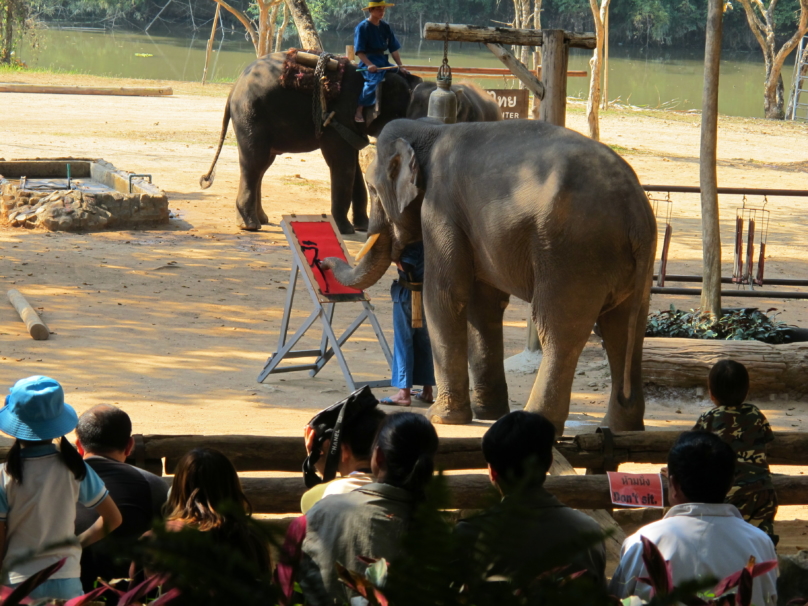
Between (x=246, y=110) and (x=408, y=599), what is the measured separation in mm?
11744

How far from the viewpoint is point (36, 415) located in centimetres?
316

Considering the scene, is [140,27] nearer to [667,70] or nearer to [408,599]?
[667,70]

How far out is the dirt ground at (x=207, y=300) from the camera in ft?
22.2

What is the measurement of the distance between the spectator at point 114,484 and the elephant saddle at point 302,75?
905 cm

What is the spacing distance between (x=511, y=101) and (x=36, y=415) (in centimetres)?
954

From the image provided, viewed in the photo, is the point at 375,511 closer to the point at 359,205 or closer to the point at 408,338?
the point at 408,338

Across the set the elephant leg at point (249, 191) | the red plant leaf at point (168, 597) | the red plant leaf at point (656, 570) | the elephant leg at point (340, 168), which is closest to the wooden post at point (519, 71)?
the elephant leg at point (340, 168)

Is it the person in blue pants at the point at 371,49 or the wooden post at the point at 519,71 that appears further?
the person in blue pants at the point at 371,49

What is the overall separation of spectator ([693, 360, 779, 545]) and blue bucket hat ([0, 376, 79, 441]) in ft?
7.88

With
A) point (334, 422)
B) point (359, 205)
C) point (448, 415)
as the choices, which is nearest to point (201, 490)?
point (334, 422)

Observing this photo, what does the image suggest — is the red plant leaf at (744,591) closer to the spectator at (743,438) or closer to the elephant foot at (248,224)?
the spectator at (743,438)

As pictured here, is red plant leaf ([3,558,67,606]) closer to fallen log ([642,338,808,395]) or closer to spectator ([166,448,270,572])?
spectator ([166,448,270,572])

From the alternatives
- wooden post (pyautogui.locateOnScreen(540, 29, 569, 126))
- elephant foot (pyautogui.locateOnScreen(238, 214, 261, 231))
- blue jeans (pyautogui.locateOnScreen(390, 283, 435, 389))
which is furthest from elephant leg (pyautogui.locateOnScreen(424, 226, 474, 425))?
elephant foot (pyautogui.locateOnScreen(238, 214, 261, 231))

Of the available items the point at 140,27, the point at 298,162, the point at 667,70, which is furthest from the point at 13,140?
the point at 140,27
